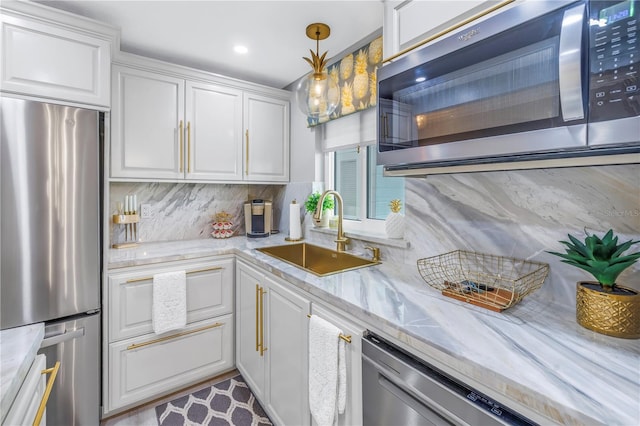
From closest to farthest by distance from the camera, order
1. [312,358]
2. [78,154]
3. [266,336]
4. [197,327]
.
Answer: [312,358], [78,154], [266,336], [197,327]

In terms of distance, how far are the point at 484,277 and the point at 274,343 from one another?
3.60 feet

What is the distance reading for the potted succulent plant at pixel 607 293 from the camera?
2.51 ft

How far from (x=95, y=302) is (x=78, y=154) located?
805mm

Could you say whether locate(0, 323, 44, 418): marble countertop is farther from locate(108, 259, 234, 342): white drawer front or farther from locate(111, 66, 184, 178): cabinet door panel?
locate(111, 66, 184, 178): cabinet door panel

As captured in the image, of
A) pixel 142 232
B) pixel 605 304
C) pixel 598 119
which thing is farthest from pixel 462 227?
pixel 142 232

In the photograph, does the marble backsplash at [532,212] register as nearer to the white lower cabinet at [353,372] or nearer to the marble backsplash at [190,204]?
the white lower cabinet at [353,372]

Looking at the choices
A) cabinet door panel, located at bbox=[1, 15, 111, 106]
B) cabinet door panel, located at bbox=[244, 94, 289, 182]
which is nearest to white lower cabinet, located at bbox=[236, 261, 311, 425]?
cabinet door panel, located at bbox=[244, 94, 289, 182]

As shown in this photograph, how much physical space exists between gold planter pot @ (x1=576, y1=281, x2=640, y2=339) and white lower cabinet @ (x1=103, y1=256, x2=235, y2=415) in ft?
6.29

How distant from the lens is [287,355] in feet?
4.94

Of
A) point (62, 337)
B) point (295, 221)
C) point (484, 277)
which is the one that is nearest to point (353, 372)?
point (484, 277)

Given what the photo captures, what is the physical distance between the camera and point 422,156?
3.47ft

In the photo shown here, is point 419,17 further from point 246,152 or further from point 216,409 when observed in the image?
point 216,409

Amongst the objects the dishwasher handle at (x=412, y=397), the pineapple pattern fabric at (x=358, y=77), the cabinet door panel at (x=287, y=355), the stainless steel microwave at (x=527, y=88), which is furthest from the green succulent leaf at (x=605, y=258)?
the pineapple pattern fabric at (x=358, y=77)

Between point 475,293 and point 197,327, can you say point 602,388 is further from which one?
point 197,327
